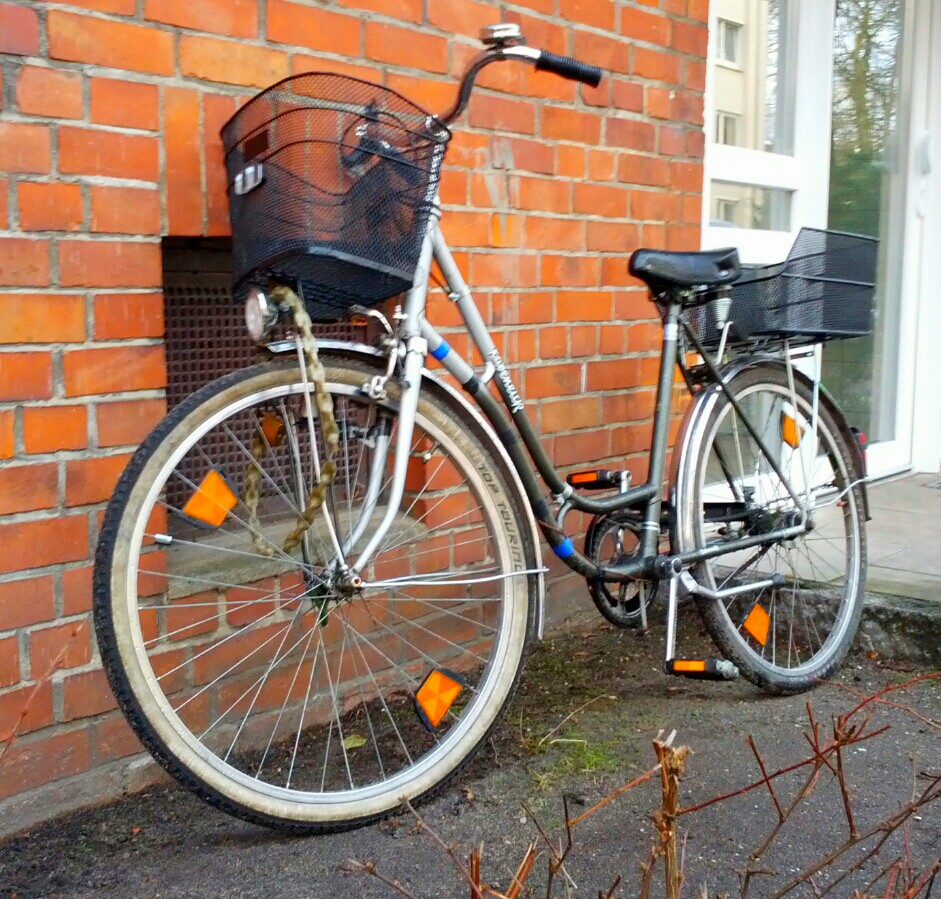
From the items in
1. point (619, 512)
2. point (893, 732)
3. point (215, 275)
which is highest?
point (215, 275)

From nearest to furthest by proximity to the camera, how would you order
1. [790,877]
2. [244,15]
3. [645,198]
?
[790,877] → [244,15] → [645,198]

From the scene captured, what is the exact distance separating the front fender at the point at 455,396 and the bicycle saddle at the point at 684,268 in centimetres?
57

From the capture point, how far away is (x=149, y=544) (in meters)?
2.01

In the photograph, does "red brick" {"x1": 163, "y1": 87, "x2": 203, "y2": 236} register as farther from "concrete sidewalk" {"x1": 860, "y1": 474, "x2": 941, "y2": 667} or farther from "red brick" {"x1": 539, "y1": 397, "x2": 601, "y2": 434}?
"concrete sidewalk" {"x1": 860, "y1": 474, "x2": 941, "y2": 667}

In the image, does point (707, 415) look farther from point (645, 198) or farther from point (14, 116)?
point (14, 116)

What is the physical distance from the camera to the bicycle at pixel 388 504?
168 cm

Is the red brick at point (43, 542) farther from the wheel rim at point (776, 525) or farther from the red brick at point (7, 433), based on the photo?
the wheel rim at point (776, 525)

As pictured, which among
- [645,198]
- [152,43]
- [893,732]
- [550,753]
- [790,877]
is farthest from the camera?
[645,198]

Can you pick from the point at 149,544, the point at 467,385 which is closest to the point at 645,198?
the point at 467,385

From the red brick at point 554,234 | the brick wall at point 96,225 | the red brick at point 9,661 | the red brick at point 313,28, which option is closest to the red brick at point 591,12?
the brick wall at point 96,225

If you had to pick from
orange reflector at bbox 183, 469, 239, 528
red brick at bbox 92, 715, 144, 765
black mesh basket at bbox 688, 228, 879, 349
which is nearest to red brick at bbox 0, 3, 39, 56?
orange reflector at bbox 183, 469, 239, 528

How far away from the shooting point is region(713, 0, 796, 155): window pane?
3682 millimetres

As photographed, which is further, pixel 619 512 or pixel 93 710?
pixel 619 512

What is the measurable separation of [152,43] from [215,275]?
58cm
